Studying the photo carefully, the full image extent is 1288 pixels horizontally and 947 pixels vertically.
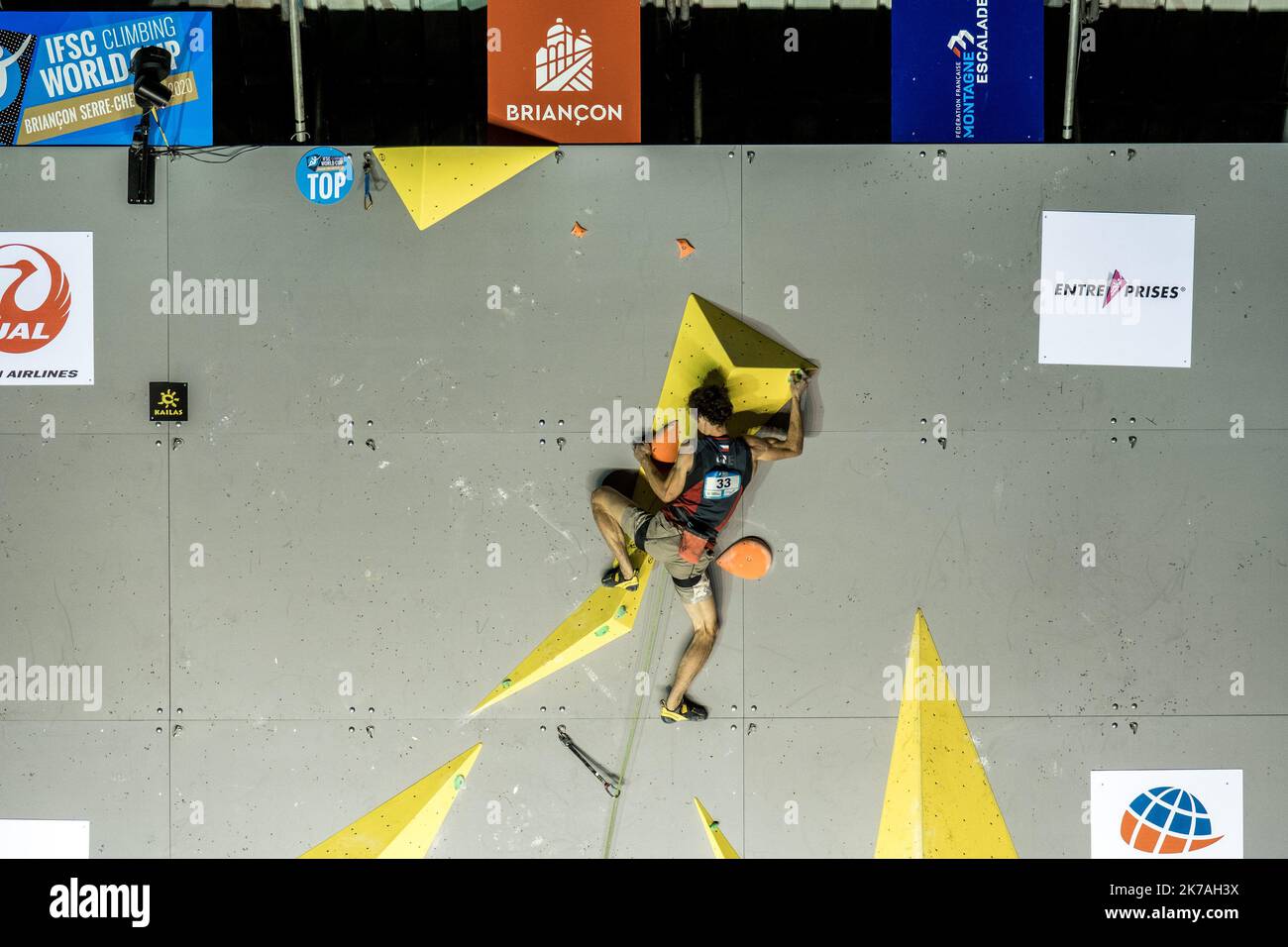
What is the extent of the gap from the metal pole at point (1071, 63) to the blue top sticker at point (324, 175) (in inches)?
157

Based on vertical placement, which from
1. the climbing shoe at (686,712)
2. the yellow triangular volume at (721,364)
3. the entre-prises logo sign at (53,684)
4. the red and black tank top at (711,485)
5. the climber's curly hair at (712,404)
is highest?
the yellow triangular volume at (721,364)

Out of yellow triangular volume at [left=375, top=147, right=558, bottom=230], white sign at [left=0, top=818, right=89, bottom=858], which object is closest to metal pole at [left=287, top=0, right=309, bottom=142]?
yellow triangular volume at [left=375, top=147, right=558, bottom=230]

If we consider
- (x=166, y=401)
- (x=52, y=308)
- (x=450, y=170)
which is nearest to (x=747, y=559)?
(x=450, y=170)

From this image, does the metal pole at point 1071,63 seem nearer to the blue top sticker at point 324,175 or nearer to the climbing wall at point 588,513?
the climbing wall at point 588,513

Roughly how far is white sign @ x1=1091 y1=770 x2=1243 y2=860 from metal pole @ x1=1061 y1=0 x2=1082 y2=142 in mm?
3668

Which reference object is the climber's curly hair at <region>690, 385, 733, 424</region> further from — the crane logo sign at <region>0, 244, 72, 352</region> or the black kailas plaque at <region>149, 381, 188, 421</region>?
the crane logo sign at <region>0, 244, 72, 352</region>

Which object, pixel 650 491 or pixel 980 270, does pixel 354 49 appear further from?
pixel 980 270

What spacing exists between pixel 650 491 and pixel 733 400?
69 centimetres

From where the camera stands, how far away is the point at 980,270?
13.7 ft

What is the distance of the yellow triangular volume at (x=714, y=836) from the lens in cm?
427

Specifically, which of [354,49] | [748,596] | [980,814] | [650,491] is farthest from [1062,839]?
[354,49]

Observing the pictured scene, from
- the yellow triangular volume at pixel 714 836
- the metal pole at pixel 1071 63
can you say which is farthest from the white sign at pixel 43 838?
the metal pole at pixel 1071 63

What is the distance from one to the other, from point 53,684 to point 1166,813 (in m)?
6.29

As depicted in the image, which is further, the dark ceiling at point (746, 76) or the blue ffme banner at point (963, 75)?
the dark ceiling at point (746, 76)
